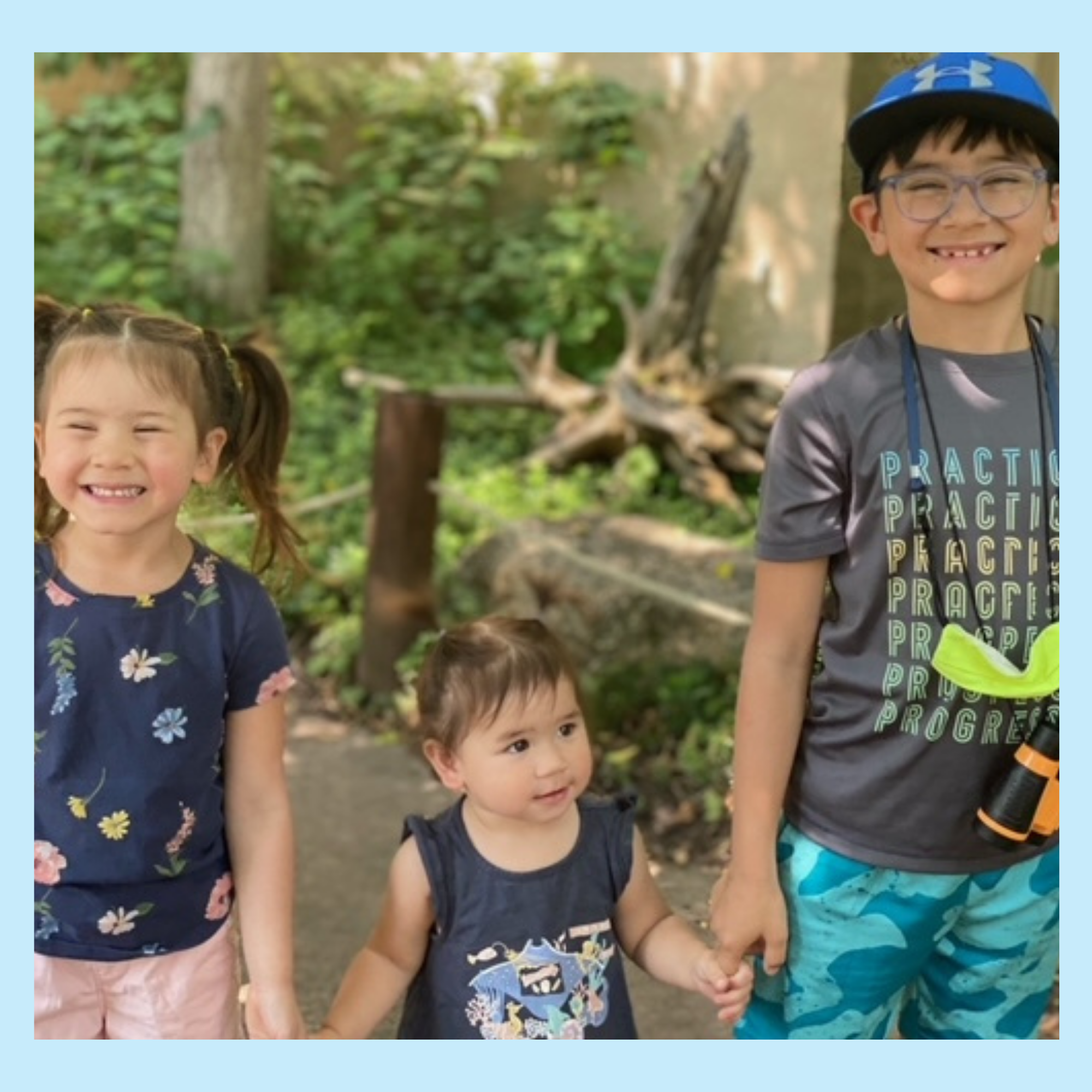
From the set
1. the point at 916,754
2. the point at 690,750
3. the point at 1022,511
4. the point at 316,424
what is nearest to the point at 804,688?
the point at 916,754

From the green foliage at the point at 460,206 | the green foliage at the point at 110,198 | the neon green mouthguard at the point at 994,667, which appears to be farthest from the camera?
the green foliage at the point at 460,206

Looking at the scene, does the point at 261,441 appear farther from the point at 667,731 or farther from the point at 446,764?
the point at 667,731

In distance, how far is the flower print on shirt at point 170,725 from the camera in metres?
1.82

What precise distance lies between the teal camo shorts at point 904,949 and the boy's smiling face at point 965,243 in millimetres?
627

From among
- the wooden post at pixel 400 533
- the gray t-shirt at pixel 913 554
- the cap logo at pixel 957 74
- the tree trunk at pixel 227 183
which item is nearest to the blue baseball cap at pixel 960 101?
the cap logo at pixel 957 74

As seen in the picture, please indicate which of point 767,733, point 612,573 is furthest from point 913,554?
point 612,573

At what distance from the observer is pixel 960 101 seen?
1.79 m

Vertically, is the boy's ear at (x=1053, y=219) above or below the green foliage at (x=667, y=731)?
above

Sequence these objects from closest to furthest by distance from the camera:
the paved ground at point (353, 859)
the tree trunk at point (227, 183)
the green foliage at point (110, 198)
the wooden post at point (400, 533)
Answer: the paved ground at point (353, 859)
the wooden post at point (400, 533)
the green foliage at point (110, 198)
the tree trunk at point (227, 183)

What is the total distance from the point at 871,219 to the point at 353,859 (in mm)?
2796

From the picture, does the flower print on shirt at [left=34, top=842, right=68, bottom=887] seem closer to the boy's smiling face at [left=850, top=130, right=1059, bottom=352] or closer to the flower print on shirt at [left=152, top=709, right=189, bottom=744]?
the flower print on shirt at [left=152, top=709, right=189, bottom=744]

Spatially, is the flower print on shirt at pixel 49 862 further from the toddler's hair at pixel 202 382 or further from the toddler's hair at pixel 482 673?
the toddler's hair at pixel 482 673

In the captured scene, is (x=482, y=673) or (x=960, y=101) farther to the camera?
(x=482, y=673)

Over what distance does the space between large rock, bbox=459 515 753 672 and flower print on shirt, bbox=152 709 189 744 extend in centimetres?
255
